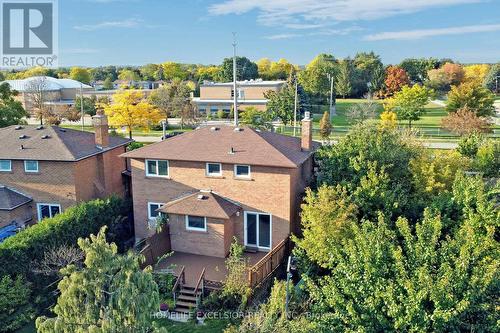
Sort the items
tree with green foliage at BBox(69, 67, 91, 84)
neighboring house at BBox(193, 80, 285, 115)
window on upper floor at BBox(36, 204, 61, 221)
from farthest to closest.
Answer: tree with green foliage at BBox(69, 67, 91, 84) < neighboring house at BBox(193, 80, 285, 115) < window on upper floor at BBox(36, 204, 61, 221)

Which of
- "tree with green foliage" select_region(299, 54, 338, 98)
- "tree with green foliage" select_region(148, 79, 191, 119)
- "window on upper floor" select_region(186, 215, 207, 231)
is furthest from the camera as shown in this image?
"tree with green foliage" select_region(299, 54, 338, 98)

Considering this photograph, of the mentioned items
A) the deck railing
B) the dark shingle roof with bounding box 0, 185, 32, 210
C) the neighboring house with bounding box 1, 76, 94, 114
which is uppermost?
the neighboring house with bounding box 1, 76, 94, 114

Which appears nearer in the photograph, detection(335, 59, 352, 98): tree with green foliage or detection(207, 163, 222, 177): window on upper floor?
detection(207, 163, 222, 177): window on upper floor

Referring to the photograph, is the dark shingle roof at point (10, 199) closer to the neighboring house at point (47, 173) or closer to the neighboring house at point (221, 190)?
the neighboring house at point (47, 173)

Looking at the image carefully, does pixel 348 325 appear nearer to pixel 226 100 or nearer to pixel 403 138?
pixel 403 138

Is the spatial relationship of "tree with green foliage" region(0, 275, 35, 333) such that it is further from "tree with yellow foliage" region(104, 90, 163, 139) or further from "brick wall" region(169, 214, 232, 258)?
"tree with yellow foliage" region(104, 90, 163, 139)

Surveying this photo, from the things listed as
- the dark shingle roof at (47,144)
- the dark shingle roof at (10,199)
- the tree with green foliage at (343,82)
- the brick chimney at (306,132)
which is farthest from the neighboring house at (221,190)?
the tree with green foliage at (343,82)

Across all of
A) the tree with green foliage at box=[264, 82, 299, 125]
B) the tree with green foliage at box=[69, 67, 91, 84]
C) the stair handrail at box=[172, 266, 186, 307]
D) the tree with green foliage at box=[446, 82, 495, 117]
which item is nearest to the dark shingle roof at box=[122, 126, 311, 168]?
the stair handrail at box=[172, 266, 186, 307]

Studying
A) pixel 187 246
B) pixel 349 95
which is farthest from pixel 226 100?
pixel 187 246
